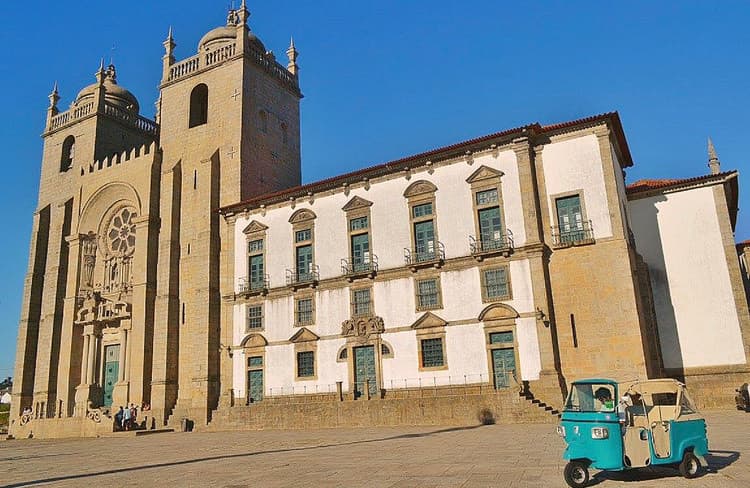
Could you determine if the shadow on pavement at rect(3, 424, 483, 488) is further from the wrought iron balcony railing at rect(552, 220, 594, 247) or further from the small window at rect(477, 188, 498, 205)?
the small window at rect(477, 188, 498, 205)

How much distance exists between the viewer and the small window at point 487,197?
2592cm

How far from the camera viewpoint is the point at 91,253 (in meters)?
39.8

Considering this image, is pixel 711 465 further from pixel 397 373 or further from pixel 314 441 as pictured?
pixel 397 373

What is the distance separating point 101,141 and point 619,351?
37.0m

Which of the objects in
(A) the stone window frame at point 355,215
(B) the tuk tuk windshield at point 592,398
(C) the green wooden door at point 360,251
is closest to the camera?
(B) the tuk tuk windshield at point 592,398

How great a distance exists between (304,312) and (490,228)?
10420 mm

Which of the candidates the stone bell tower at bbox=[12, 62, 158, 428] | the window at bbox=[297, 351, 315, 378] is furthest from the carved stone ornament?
the stone bell tower at bbox=[12, 62, 158, 428]

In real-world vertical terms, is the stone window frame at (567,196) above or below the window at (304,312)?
above

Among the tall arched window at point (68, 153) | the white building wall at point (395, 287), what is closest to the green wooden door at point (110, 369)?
the white building wall at point (395, 287)

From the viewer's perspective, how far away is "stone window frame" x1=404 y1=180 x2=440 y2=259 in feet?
89.3

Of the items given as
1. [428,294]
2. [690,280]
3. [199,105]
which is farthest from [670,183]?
[199,105]

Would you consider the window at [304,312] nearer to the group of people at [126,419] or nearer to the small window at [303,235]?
the small window at [303,235]

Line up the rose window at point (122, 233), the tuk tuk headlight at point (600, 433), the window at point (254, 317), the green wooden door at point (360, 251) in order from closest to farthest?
the tuk tuk headlight at point (600, 433)
the green wooden door at point (360, 251)
the window at point (254, 317)
the rose window at point (122, 233)

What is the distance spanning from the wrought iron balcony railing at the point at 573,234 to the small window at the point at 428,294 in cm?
551
